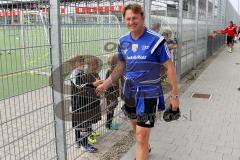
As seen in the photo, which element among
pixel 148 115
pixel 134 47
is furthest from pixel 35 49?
pixel 148 115

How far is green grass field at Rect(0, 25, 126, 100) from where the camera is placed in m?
3.30

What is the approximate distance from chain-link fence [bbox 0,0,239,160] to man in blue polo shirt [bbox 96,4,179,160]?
646 mm

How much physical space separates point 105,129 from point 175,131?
1170 millimetres

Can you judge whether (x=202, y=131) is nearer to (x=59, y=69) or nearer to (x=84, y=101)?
(x=84, y=101)

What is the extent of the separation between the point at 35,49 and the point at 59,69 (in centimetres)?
33

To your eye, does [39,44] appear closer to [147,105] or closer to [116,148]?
[147,105]

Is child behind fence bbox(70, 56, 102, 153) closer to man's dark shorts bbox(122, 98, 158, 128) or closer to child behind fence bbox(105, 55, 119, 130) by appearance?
child behind fence bbox(105, 55, 119, 130)

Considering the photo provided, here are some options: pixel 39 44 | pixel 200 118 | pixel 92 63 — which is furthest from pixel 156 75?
pixel 200 118

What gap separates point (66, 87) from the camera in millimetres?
4156

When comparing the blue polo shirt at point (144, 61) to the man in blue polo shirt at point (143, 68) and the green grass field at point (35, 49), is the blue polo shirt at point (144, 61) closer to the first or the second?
the man in blue polo shirt at point (143, 68)

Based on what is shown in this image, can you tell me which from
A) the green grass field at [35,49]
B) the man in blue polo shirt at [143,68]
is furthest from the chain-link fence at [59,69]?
the man in blue polo shirt at [143,68]

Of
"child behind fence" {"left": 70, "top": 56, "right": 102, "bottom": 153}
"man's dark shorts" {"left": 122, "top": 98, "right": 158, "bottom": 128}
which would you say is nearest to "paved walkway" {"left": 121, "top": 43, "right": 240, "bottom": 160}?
"child behind fence" {"left": 70, "top": 56, "right": 102, "bottom": 153}

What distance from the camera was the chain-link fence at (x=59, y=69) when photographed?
3461 mm

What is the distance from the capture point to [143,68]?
392 centimetres
